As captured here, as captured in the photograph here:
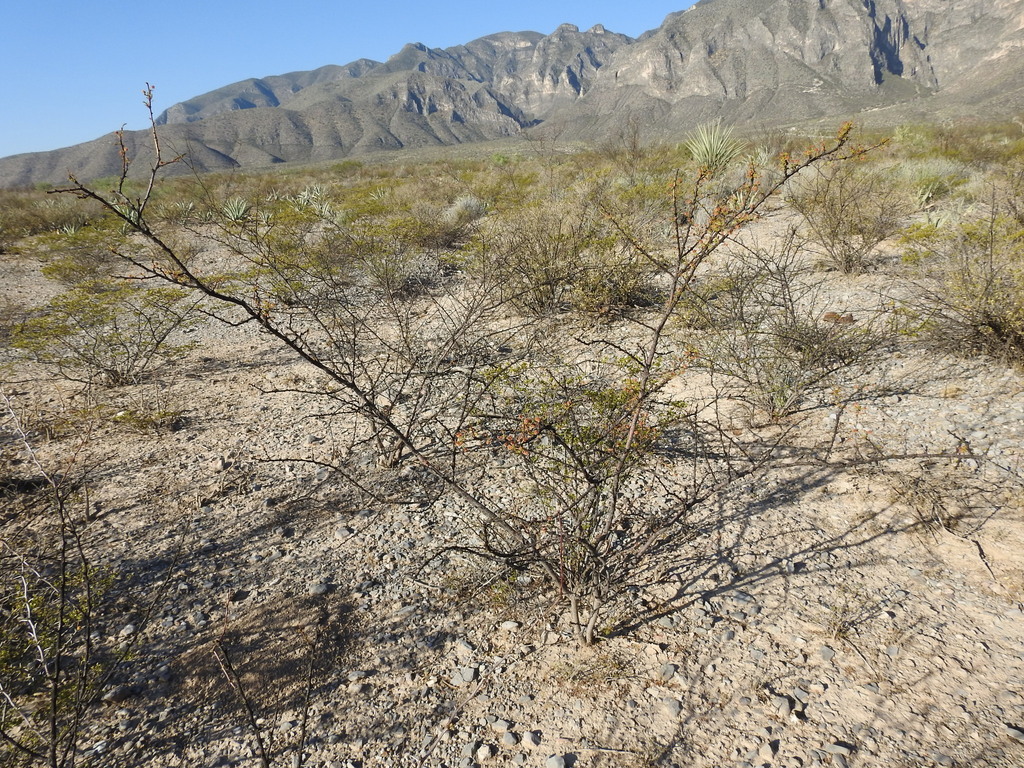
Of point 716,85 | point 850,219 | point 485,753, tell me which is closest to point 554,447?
point 485,753

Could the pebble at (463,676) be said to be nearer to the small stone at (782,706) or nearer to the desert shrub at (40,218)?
the small stone at (782,706)

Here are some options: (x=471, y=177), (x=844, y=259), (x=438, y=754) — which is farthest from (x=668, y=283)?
(x=471, y=177)

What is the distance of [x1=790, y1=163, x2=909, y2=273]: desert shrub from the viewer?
240 inches

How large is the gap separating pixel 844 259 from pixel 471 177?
A: 11.3m

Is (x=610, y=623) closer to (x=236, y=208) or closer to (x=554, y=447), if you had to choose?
(x=554, y=447)

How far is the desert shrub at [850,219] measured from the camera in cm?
609

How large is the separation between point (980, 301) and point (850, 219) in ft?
9.47

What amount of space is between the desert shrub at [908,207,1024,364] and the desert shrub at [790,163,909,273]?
1334 mm

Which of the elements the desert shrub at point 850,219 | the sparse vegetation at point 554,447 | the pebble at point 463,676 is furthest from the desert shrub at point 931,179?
the pebble at point 463,676

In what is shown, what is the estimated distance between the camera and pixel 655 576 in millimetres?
2547

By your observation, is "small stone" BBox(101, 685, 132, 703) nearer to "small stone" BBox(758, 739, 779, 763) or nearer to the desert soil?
the desert soil

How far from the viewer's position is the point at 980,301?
12.3 ft

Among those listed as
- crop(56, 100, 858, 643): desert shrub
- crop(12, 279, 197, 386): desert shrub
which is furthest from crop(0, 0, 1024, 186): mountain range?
crop(56, 100, 858, 643): desert shrub

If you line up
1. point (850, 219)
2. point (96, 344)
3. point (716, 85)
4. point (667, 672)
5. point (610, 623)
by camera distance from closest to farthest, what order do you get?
point (667, 672) < point (610, 623) < point (96, 344) < point (850, 219) < point (716, 85)
